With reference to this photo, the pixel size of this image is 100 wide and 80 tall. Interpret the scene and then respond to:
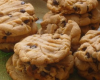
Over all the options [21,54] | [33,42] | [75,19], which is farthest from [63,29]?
[21,54]

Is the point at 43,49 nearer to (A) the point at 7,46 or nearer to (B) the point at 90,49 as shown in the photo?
(B) the point at 90,49

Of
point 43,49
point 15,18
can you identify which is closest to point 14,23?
point 15,18

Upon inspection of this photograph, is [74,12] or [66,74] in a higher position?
[74,12]

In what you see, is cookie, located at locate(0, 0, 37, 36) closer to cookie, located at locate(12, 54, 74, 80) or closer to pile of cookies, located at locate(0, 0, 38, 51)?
pile of cookies, located at locate(0, 0, 38, 51)

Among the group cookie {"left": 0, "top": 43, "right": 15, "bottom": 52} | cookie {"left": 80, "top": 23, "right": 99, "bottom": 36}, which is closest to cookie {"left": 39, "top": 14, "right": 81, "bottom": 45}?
cookie {"left": 80, "top": 23, "right": 99, "bottom": 36}

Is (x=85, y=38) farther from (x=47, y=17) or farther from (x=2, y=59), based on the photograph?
(x=2, y=59)

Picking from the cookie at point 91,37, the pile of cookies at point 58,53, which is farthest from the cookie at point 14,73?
the cookie at point 91,37

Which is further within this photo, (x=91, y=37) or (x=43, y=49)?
(x=91, y=37)

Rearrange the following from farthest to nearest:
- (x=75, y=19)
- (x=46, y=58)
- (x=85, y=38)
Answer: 1. (x=75, y=19)
2. (x=85, y=38)
3. (x=46, y=58)
